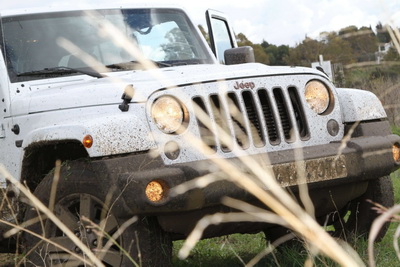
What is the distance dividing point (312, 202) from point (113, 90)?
4.30ft

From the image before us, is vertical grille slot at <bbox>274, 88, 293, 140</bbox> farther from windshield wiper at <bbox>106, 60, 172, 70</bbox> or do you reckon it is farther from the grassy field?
windshield wiper at <bbox>106, 60, 172, 70</bbox>

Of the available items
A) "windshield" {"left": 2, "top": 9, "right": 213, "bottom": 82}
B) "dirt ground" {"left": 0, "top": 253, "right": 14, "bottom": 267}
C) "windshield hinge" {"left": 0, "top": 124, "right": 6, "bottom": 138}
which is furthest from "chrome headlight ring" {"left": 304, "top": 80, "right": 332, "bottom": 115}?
"dirt ground" {"left": 0, "top": 253, "right": 14, "bottom": 267}

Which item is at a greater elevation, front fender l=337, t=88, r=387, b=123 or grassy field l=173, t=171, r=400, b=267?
front fender l=337, t=88, r=387, b=123

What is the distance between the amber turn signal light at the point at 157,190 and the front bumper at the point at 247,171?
21mm

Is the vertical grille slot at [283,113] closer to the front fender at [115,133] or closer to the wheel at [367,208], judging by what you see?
the wheel at [367,208]

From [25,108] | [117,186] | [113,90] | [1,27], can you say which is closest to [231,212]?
[117,186]

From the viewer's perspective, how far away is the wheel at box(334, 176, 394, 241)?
16.8 ft

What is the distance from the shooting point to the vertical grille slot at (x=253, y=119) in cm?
451

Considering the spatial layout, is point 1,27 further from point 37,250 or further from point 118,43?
point 37,250

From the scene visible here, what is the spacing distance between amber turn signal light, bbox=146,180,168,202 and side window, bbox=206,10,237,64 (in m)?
2.43

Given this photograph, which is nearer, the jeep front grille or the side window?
the jeep front grille

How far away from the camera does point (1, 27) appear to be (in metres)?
5.54

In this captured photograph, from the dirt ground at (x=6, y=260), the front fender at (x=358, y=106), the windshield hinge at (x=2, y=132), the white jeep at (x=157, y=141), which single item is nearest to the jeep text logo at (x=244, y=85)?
the white jeep at (x=157, y=141)

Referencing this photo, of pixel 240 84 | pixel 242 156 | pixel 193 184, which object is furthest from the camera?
pixel 240 84
